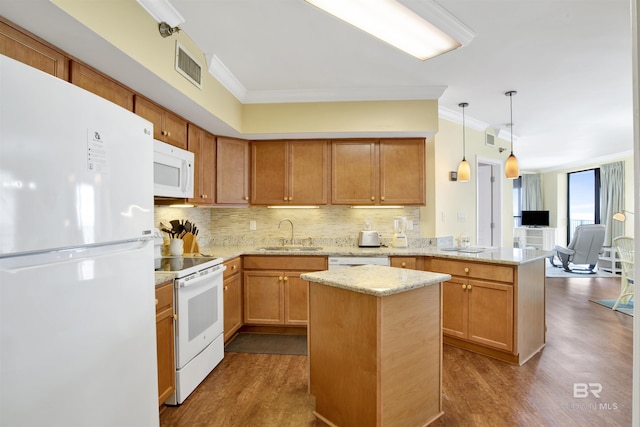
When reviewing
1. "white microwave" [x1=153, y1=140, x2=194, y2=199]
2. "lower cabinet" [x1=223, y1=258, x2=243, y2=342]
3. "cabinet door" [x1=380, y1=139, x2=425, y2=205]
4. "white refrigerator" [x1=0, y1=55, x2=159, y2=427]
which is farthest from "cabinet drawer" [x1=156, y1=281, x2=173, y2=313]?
"cabinet door" [x1=380, y1=139, x2=425, y2=205]

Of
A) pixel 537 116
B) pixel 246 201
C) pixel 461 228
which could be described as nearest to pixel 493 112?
pixel 537 116

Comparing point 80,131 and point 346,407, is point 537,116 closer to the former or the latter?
point 346,407

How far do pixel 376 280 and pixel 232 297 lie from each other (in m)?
1.85

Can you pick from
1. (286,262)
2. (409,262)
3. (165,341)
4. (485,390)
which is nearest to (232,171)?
(286,262)

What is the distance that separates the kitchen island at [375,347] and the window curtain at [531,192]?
9.54 m

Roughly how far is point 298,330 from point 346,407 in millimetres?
1738

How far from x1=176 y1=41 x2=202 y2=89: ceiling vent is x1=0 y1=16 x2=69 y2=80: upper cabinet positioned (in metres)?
0.74

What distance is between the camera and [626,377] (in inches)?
101

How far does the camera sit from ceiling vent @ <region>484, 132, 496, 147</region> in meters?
4.89

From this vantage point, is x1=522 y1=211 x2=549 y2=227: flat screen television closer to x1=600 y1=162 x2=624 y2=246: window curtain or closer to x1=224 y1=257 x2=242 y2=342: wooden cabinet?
x1=600 y1=162 x2=624 y2=246: window curtain

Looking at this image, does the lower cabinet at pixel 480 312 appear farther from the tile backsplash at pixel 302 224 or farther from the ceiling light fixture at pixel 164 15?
the ceiling light fixture at pixel 164 15

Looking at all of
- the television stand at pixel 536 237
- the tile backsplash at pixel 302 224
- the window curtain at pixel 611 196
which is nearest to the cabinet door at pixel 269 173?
the tile backsplash at pixel 302 224

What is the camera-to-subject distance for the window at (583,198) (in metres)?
8.02

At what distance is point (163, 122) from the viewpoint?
263cm
